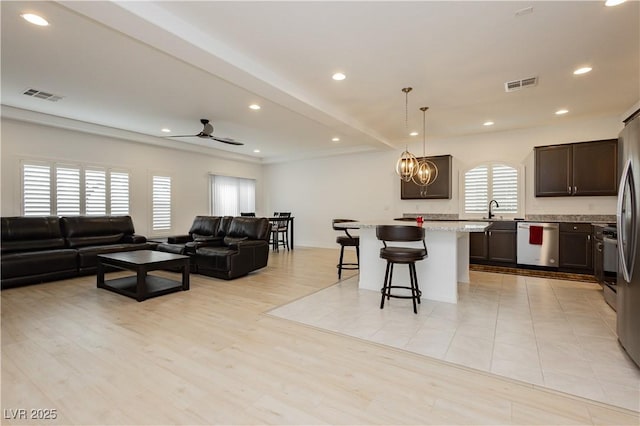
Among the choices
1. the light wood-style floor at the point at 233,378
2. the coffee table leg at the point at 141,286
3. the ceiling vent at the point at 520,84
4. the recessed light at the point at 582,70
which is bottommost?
the light wood-style floor at the point at 233,378

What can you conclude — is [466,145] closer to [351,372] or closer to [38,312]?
[351,372]

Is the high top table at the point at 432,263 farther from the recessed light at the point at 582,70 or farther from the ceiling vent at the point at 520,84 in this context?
the recessed light at the point at 582,70

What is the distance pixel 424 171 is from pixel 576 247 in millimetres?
2944

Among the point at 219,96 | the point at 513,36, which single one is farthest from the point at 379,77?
the point at 219,96

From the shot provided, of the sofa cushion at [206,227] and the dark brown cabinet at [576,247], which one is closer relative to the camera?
the dark brown cabinet at [576,247]

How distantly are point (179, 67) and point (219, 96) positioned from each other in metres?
0.97

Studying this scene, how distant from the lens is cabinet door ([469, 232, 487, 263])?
595 centimetres

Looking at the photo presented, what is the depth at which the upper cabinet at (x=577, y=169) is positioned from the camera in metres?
5.14

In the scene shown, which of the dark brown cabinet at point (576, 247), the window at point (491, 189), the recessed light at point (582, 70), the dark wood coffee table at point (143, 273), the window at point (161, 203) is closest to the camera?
the recessed light at point (582, 70)

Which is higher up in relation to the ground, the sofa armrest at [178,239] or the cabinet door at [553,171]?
the cabinet door at [553,171]

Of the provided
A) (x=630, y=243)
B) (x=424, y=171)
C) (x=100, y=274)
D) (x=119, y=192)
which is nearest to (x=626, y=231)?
(x=630, y=243)

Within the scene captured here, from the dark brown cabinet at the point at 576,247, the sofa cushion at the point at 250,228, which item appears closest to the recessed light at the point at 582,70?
the dark brown cabinet at the point at 576,247

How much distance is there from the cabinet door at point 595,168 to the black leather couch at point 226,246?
18.8ft

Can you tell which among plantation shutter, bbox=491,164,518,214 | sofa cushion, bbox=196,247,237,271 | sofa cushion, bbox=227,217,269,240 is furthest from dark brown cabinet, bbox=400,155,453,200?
sofa cushion, bbox=196,247,237,271
